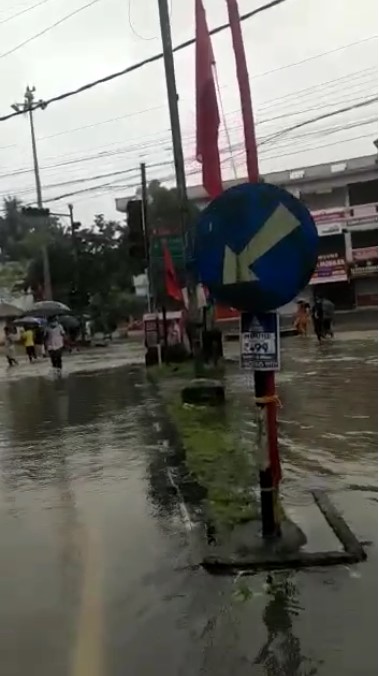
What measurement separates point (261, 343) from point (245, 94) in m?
1.70

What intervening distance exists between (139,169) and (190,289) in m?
15.3

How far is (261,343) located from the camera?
5059 millimetres

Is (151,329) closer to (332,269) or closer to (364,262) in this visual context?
(332,269)

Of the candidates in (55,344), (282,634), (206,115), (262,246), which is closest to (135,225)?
(206,115)

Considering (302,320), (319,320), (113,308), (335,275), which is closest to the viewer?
(319,320)

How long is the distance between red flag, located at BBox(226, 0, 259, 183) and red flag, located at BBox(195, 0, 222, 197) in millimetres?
2413

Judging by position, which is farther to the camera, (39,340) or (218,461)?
(39,340)

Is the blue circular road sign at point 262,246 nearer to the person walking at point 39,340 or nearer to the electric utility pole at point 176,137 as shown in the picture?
the electric utility pole at point 176,137

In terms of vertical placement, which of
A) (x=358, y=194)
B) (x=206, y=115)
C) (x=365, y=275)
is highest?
(x=358, y=194)

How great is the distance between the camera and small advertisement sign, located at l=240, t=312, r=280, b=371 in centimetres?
504

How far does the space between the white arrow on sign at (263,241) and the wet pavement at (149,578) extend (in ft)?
5.44

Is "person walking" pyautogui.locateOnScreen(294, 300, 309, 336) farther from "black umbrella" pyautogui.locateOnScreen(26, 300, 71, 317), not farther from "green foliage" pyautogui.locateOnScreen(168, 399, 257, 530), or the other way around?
"green foliage" pyautogui.locateOnScreen(168, 399, 257, 530)

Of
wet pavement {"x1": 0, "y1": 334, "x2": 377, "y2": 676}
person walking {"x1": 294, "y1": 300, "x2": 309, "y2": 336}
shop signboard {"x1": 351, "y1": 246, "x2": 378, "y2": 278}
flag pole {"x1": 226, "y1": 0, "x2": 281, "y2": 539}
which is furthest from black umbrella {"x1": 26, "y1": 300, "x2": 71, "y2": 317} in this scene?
flag pole {"x1": 226, "y1": 0, "x2": 281, "y2": 539}

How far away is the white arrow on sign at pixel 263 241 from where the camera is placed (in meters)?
4.74
